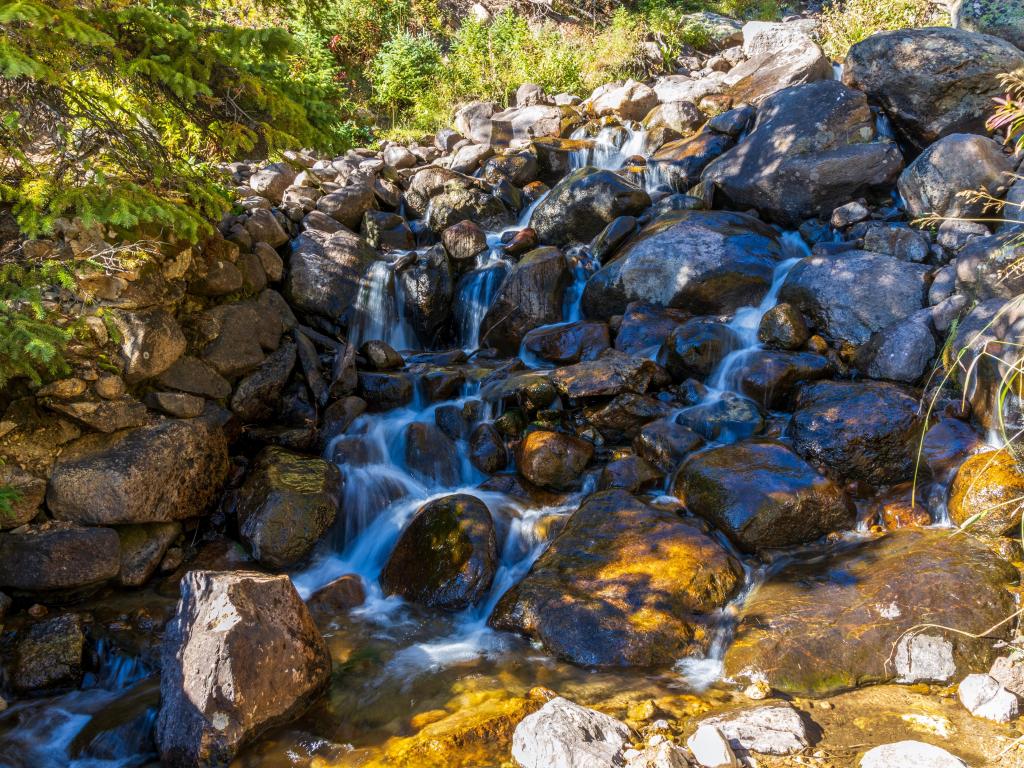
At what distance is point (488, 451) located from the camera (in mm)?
6531

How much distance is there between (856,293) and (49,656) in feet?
27.0

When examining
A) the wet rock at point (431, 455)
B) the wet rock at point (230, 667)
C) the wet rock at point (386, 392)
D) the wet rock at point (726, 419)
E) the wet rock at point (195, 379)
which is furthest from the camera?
the wet rock at point (386, 392)

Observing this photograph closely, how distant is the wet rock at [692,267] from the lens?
8.04 m

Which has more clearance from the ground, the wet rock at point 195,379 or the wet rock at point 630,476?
the wet rock at point 195,379

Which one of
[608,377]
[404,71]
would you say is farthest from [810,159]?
[404,71]

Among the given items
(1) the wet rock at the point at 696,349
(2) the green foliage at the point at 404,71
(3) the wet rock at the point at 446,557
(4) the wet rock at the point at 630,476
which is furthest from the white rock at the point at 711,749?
(2) the green foliage at the point at 404,71

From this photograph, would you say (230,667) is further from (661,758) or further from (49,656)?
(661,758)

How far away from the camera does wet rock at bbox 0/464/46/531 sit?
4.61 m

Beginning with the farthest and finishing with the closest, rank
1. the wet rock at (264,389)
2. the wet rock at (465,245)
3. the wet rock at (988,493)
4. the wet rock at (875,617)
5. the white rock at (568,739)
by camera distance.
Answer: the wet rock at (465,245), the wet rock at (264,389), the wet rock at (988,493), the wet rock at (875,617), the white rock at (568,739)

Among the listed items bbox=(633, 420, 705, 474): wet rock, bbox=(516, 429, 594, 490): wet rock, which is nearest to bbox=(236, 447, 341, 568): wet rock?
bbox=(516, 429, 594, 490): wet rock

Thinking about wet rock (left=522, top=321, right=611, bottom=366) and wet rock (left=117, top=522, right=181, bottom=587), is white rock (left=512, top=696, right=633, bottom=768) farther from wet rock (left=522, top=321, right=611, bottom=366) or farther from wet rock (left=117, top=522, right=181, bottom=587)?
wet rock (left=522, top=321, right=611, bottom=366)

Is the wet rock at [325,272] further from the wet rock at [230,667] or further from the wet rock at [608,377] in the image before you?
the wet rock at [230,667]

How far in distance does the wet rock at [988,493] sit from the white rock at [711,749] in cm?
294

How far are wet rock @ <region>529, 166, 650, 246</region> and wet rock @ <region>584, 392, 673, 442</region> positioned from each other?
3935 millimetres
